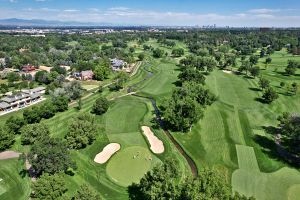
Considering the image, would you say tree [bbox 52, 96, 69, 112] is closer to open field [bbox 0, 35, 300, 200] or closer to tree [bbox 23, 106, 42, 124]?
open field [bbox 0, 35, 300, 200]

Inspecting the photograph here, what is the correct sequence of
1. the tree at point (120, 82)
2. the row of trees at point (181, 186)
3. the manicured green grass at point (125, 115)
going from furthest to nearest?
the tree at point (120, 82) < the manicured green grass at point (125, 115) < the row of trees at point (181, 186)

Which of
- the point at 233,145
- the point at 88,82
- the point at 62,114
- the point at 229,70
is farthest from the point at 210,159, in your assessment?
the point at 229,70

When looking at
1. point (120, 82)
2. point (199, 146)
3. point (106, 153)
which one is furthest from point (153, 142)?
point (120, 82)

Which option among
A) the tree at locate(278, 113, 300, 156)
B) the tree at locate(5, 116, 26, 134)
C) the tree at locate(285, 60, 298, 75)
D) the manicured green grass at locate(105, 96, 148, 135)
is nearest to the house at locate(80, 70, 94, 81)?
the manicured green grass at locate(105, 96, 148, 135)

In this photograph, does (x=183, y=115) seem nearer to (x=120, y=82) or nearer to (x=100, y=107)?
(x=100, y=107)

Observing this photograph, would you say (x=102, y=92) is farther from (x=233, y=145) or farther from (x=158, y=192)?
(x=158, y=192)

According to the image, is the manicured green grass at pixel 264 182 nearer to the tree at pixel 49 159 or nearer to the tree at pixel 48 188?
the tree at pixel 48 188

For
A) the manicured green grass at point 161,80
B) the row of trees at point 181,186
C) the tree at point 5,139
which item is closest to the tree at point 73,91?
the manicured green grass at point 161,80
